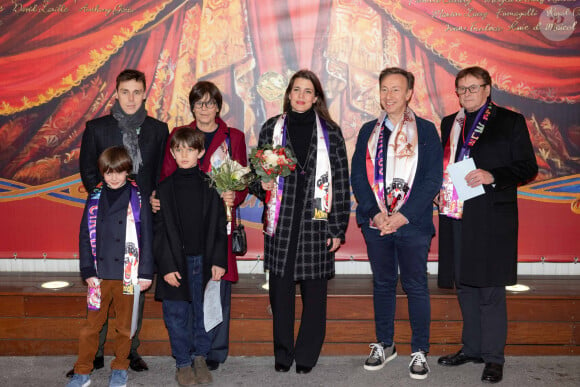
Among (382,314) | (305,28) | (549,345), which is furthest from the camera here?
(305,28)

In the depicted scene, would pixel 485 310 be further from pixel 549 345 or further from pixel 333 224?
pixel 333 224

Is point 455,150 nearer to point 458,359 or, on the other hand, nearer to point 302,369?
point 458,359

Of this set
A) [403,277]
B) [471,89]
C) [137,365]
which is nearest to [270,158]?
[403,277]

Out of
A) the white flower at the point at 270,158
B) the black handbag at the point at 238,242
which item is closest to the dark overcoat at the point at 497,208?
the white flower at the point at 270,158

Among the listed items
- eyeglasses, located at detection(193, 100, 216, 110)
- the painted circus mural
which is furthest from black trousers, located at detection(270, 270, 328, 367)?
the painted circus mural

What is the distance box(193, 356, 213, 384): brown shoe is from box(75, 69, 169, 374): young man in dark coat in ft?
1.64

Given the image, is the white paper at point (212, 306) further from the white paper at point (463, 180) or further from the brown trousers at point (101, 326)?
the white paper at point (463, 180)

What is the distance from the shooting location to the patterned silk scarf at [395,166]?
3.48 m

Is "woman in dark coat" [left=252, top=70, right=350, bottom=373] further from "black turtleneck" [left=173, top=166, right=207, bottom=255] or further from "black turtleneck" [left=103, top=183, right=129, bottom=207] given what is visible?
"black turtleneck" [left=103, top=183, right=129, bottom=207]

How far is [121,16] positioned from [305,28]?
139 centimetres

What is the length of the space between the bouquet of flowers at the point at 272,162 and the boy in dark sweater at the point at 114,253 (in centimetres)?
69

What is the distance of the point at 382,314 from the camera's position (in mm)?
3637

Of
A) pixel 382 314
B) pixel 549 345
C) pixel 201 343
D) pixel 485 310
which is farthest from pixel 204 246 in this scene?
pixel 549 345

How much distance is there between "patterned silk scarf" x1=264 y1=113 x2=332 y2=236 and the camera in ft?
11.4
